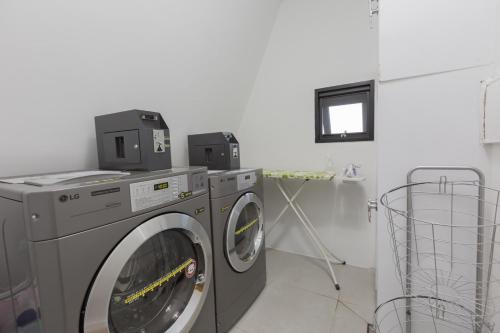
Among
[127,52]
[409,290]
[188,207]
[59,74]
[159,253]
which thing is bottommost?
[409,290]

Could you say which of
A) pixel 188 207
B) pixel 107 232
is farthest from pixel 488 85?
pixel 107 232

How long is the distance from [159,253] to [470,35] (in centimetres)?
162

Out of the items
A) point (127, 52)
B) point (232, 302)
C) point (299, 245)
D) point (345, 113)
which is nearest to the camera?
point (127, 52)

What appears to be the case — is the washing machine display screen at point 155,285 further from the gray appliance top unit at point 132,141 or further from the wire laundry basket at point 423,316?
the wire laundry basket at point 423,316

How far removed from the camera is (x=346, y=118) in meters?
2.06

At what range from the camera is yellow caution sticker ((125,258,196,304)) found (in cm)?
85

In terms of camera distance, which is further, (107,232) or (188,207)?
(188,207)

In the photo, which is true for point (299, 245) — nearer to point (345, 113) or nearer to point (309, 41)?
point (345, 113)

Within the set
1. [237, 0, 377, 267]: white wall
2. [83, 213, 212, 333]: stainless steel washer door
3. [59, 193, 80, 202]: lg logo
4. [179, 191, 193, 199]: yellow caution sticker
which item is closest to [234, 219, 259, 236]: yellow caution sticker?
[83, 213, 212, 333]: stainless steel washer door

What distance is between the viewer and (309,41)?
6.82ft

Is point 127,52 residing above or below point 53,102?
above

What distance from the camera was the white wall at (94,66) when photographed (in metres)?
0.89

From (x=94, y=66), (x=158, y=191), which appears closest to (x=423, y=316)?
(x=158, y=191)

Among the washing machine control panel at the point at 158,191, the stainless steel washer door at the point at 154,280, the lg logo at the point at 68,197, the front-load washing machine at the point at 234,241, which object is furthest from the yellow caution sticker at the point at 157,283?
the lg logo at the point at 68,197
